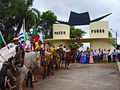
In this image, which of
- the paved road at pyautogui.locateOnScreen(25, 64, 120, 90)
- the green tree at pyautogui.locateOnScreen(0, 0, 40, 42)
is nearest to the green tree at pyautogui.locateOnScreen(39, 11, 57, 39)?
the green tree at pyautogui.locateOnScreen(0, 0, 40, 42)

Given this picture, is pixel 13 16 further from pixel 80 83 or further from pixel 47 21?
pixel 80 83

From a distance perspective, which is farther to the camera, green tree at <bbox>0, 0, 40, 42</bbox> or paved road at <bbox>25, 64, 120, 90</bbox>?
green tree at <bbox>0, 0, 40, 42</bbox>

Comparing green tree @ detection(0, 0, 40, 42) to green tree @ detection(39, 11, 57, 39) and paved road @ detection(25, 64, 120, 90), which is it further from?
paved road @ detection(25, 64, 120, 90)

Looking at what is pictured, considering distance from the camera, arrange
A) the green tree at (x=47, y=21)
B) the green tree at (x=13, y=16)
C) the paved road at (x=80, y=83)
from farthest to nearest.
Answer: the green tree at (x=47, y=21) → the green tree at (x=13, y=16) → the paved road at (x=80, y=83)

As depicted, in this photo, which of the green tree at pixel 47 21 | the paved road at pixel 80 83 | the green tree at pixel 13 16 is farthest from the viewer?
the green tree at pixel 47 21

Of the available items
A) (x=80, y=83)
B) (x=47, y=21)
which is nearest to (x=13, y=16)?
(x=47, y=21)

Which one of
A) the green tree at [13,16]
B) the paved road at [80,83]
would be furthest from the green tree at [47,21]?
the paved road at [80,83]

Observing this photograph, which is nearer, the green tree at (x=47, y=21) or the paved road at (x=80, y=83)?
the paved road at (x=80, y=83)

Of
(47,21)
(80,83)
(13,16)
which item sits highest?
(47,21)

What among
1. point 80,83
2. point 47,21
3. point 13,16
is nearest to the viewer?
point 80,83

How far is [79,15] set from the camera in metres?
29.7

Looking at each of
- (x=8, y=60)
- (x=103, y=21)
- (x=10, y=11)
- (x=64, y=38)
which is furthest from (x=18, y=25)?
(x=8, y=60)

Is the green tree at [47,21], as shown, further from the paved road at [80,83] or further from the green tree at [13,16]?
the paved road at [80,83]

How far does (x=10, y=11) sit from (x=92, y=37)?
15441 mm
